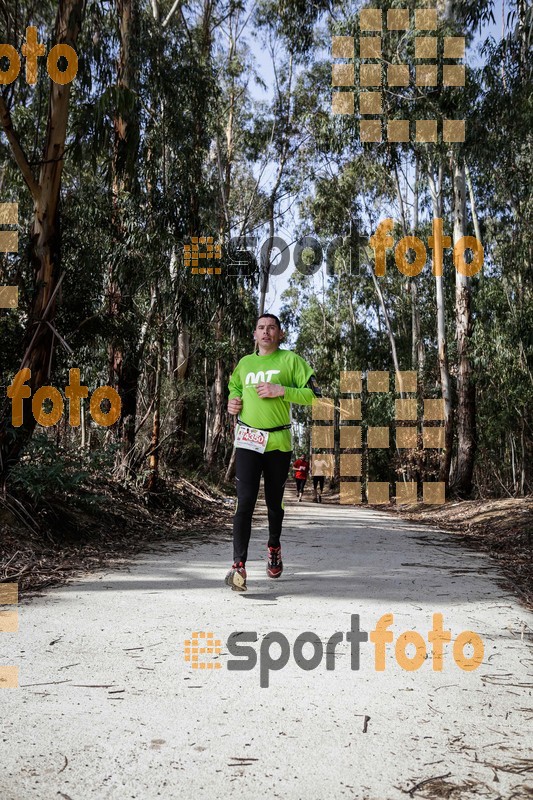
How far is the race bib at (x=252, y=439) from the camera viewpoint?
525 cm

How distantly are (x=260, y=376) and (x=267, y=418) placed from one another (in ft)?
1.05

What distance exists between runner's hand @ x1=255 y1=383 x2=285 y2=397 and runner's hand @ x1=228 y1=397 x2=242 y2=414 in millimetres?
275

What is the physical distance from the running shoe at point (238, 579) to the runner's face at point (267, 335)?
1.57 m

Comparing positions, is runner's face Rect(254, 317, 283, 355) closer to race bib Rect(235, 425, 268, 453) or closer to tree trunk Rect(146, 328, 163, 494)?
race bib Rect(235, 425, 268, 453)

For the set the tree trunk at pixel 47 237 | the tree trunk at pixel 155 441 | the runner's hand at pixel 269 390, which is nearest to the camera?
the runner's hand at pixel 269 390

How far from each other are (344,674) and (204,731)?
34.5 inches

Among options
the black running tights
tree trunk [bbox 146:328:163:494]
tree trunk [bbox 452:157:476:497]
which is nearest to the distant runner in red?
tree trunk [bbox 452:157:476:497]

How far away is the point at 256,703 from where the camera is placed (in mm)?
2865

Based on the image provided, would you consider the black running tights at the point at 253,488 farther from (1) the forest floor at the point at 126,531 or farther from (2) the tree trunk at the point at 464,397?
(2) the tree trunk at the point at 464,397

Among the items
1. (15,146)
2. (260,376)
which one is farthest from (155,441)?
(260,376)

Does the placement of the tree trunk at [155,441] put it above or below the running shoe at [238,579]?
above

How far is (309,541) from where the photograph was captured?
8555 mm

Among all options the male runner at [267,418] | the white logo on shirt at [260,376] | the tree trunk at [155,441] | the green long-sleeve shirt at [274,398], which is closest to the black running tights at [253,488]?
the male runner at [267,418]

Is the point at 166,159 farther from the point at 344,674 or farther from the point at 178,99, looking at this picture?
the point at 344,674
